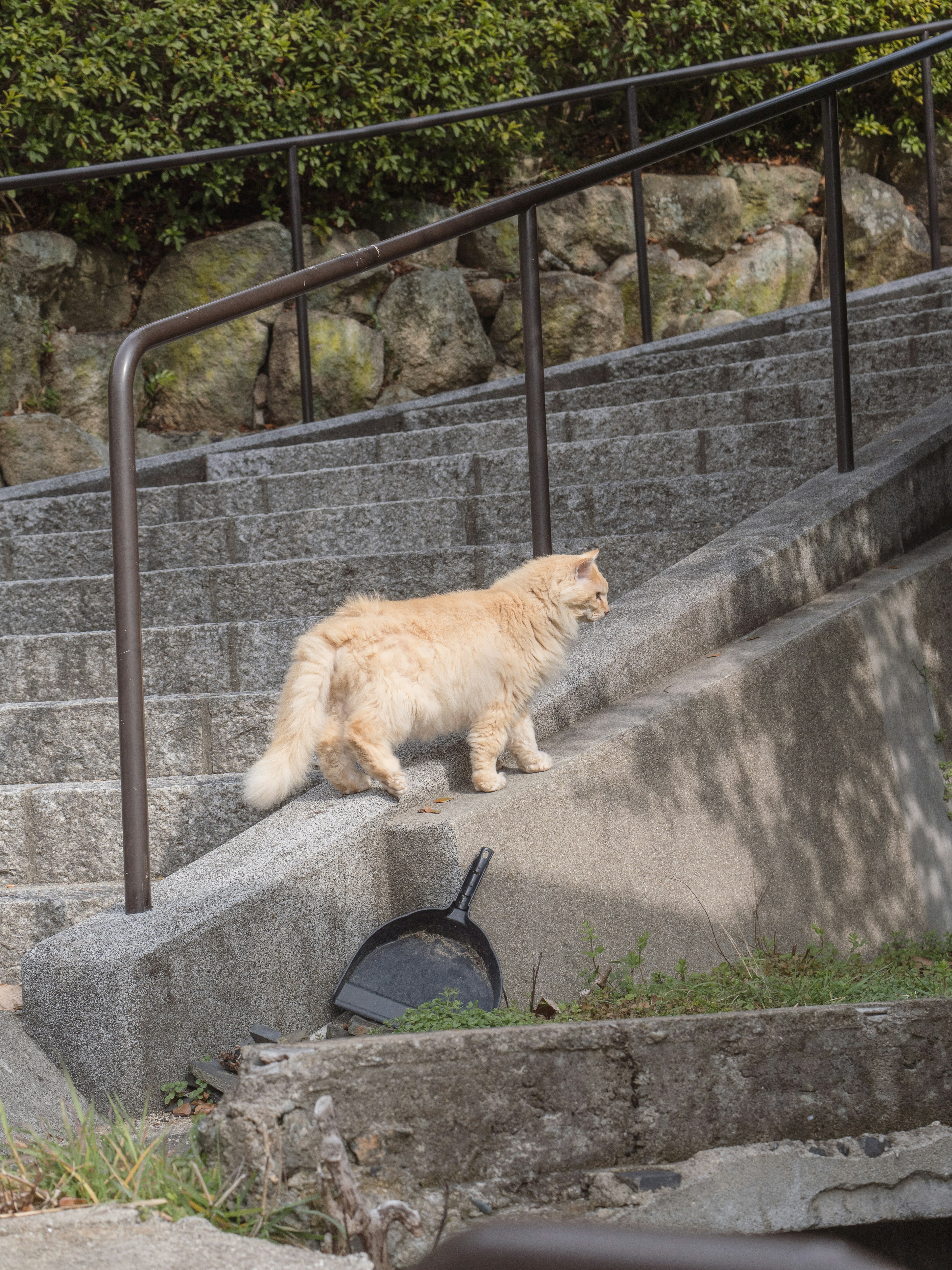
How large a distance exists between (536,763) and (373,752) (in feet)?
1.51

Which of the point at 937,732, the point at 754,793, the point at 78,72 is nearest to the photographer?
the point at 754,793

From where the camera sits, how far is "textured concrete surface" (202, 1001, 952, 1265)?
1.88 metres

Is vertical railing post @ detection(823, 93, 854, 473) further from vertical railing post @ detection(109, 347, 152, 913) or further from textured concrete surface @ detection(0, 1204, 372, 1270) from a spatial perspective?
textured concrete surface @ detection(0, 1204, 372, 1270)

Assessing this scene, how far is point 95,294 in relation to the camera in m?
9.51

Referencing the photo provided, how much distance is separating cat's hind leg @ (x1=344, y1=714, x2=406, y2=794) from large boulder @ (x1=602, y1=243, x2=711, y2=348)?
868 centimetres

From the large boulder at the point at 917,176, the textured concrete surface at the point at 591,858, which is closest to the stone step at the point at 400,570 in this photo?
the textured concrete surface at the point at 591,858

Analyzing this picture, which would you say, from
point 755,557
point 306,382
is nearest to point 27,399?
point 306,382

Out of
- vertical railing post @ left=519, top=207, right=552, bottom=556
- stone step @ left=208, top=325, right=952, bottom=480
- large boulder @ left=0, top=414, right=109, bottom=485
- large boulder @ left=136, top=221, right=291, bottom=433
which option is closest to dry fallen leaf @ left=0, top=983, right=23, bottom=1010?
vertical railing post @ left=519, top=207, right=552, bottom=556

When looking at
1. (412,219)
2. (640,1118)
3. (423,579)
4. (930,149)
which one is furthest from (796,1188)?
(412,219)

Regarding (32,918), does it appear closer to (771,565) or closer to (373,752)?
(373,752)

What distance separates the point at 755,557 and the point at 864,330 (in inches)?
104

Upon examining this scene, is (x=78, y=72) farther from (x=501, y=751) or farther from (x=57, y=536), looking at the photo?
(x=501, y=751)

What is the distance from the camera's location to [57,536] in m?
4.74

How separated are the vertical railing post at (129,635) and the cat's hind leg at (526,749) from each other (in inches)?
37.1
